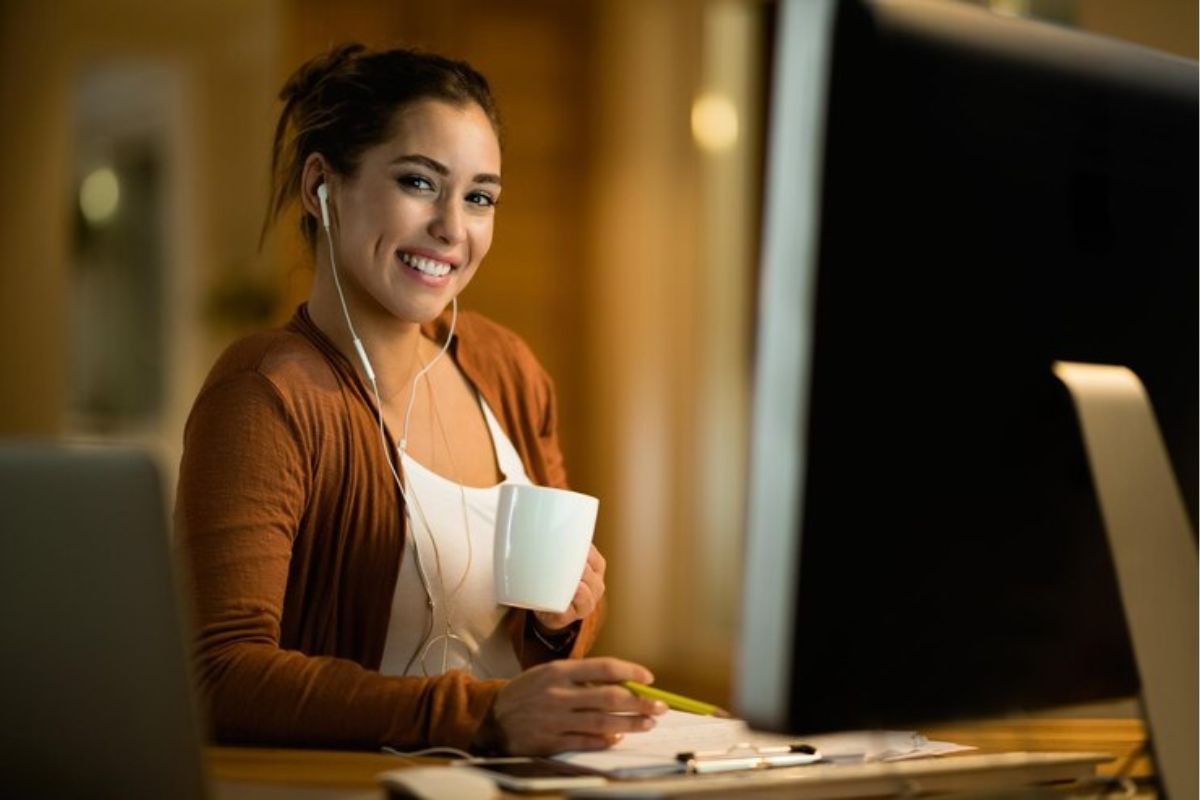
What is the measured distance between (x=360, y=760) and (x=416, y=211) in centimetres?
57

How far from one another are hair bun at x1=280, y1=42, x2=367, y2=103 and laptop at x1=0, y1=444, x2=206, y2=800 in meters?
0.82

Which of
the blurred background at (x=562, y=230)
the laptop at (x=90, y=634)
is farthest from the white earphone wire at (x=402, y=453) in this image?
the blurred background at (x=562, y=230)

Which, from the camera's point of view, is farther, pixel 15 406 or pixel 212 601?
pixel 15 406

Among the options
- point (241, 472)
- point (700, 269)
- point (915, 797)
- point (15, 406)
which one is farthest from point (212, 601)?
point (15, 406)

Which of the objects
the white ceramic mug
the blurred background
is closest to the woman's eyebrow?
the white ceramic mug

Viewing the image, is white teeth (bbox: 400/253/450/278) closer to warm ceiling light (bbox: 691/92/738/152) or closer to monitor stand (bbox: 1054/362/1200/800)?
monitor stand (bbox: 1054/362/1200/800)

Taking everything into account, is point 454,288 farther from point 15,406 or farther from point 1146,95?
point 15,406

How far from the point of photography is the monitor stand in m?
0.88

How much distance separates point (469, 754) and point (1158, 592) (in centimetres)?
51

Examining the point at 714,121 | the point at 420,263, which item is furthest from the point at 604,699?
the point at 714,121

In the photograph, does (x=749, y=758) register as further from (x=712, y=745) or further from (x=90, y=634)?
(x=90, y=634)

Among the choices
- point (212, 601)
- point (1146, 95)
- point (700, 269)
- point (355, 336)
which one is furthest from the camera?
point (700, 269)

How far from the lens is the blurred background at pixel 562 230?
17.5 ft

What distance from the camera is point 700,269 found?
17.8ft
